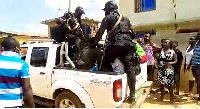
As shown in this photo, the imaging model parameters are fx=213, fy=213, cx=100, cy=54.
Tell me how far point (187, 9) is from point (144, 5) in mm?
2613

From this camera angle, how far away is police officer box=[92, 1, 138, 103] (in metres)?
3.59

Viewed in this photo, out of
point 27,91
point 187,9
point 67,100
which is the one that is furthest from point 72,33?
point 187,9

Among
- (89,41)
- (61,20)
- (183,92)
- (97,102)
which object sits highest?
(61,20)

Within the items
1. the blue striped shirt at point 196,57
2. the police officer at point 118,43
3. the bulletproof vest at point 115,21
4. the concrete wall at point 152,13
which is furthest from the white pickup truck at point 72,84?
the concrete wall at point 152,13

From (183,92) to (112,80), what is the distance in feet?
14.5

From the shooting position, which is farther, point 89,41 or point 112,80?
point 89,41

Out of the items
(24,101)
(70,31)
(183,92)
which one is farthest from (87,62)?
(183,92)

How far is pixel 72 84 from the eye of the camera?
3744 mm

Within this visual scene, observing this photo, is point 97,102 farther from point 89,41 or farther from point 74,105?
point 89,41

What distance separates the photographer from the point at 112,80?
128 inches

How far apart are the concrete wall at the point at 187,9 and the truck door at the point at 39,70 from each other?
907 cm

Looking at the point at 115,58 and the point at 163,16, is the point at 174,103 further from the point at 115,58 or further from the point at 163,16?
the point at 163,16

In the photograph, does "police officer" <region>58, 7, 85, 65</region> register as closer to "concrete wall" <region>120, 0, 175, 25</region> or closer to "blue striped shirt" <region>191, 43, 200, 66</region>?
"blue striped shirt" <region>191, 43, 200, 66</region>

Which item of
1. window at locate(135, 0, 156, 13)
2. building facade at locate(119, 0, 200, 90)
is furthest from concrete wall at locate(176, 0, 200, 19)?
window at locate(135, 0, 156, 13)
